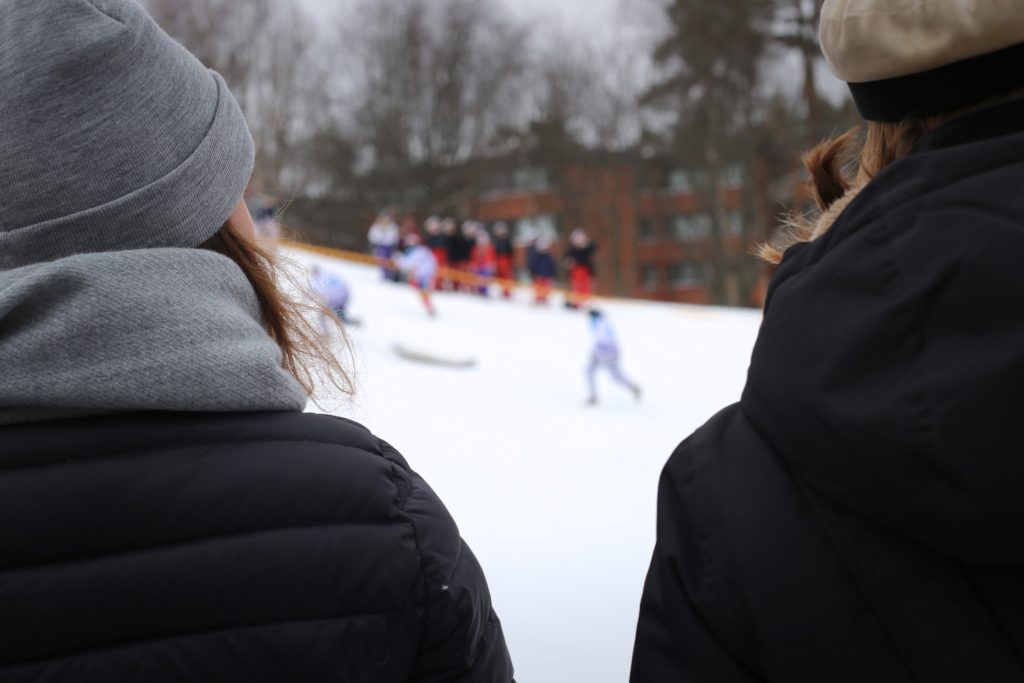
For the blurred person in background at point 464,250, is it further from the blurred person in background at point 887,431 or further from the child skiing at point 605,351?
the blurred person in background at point 887,431

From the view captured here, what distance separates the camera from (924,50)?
3.32ft

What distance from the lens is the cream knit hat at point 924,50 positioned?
0.98 metres

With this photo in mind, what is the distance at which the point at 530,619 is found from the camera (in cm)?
387

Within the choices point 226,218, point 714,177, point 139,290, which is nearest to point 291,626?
point 139,290

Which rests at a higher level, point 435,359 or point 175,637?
point 175,637

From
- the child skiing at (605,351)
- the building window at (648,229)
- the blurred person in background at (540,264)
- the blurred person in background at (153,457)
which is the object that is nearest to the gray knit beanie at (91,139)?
the blurred person in background at (153,457)

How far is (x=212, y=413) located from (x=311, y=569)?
0.67ft

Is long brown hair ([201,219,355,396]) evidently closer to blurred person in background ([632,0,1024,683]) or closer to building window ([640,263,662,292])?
blurred person in background ([632,0,1024,683])

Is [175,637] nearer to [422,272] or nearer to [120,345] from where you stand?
[120,345]

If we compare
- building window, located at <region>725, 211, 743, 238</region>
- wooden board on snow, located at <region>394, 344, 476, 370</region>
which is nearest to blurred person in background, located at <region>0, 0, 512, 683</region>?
wooden board on snow, located at <region>394, 344, 476, 370</region>

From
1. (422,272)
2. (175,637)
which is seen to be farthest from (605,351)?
(175,637)

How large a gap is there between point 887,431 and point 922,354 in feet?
0.26

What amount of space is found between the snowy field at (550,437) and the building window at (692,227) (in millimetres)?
21634

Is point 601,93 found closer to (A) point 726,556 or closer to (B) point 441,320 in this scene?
(B) point 441,320
